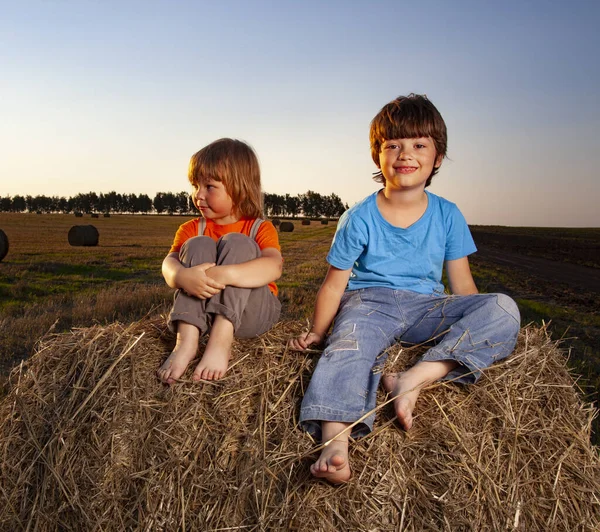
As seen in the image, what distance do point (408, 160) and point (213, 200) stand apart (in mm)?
1337

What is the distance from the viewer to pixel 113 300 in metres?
8.34

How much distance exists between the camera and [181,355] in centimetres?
293

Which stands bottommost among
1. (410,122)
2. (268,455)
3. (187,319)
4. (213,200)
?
(268,455)

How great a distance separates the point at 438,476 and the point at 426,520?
197mm

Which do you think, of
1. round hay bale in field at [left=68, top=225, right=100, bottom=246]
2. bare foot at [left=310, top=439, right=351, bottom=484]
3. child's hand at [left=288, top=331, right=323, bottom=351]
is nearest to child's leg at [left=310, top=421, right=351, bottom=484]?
bare foot at [left=310, top=439, right=351, bottom=484]

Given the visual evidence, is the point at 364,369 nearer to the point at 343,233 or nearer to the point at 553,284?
the point at 343,233

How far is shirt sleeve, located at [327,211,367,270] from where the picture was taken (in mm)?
3297

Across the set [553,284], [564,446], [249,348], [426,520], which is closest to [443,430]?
[426,520]

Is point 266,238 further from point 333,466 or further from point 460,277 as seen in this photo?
point 333,466

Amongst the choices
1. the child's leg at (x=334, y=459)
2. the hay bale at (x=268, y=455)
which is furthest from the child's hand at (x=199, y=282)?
the child's leg at (x=334, y=459)

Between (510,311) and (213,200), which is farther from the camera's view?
(213,200)

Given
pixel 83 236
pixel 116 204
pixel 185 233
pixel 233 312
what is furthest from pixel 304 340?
pixel 116 204

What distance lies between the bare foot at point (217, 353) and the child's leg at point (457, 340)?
2.95ft

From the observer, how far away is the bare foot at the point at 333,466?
2.21m
